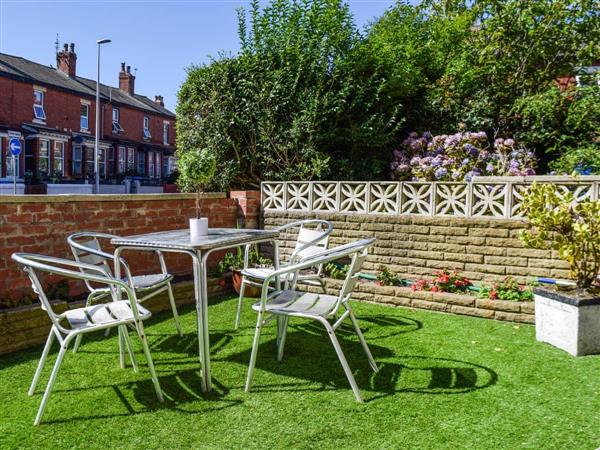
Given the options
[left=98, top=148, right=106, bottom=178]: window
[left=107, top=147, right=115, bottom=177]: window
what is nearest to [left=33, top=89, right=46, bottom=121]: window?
[left=98, top=148, right=106, bottom=178]: window

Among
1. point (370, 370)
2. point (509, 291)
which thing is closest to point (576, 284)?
point (509, 291)

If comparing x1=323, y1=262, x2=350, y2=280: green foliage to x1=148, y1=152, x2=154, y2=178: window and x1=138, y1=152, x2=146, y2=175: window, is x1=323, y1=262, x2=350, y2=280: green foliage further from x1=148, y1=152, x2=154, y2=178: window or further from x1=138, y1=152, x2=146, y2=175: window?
x1=148, y1=152, x2=154, y2=178: window

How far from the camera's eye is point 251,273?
4.88 metres

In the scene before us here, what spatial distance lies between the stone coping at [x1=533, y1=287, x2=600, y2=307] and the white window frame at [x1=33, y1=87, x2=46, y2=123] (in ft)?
93.2

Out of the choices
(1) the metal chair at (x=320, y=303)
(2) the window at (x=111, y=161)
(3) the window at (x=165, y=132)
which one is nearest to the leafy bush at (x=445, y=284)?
(1) the metal chair at (x=320, y=303)

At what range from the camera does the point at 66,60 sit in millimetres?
31297

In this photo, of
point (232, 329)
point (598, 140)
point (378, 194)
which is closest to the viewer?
point (232, 329)

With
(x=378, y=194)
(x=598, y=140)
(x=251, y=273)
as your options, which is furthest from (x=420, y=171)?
(x=251, y=273)

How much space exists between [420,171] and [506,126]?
2.43m

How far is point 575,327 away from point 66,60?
34.0m

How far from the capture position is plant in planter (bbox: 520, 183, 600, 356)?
4.07 m

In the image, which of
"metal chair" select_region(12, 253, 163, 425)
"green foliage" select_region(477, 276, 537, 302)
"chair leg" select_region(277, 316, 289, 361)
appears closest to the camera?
"metal chair" select_region(12, 253, 163, 425)

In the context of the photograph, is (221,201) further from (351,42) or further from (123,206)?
(351,42)

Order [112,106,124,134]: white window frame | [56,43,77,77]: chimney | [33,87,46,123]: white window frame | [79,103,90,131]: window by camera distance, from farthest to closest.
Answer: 1. [112,106,124,134]: white window frame
2. [56,43,77,77]: chimney
3. [79,103,90,131]: window
4. [33,87,46,123]: white window frame
